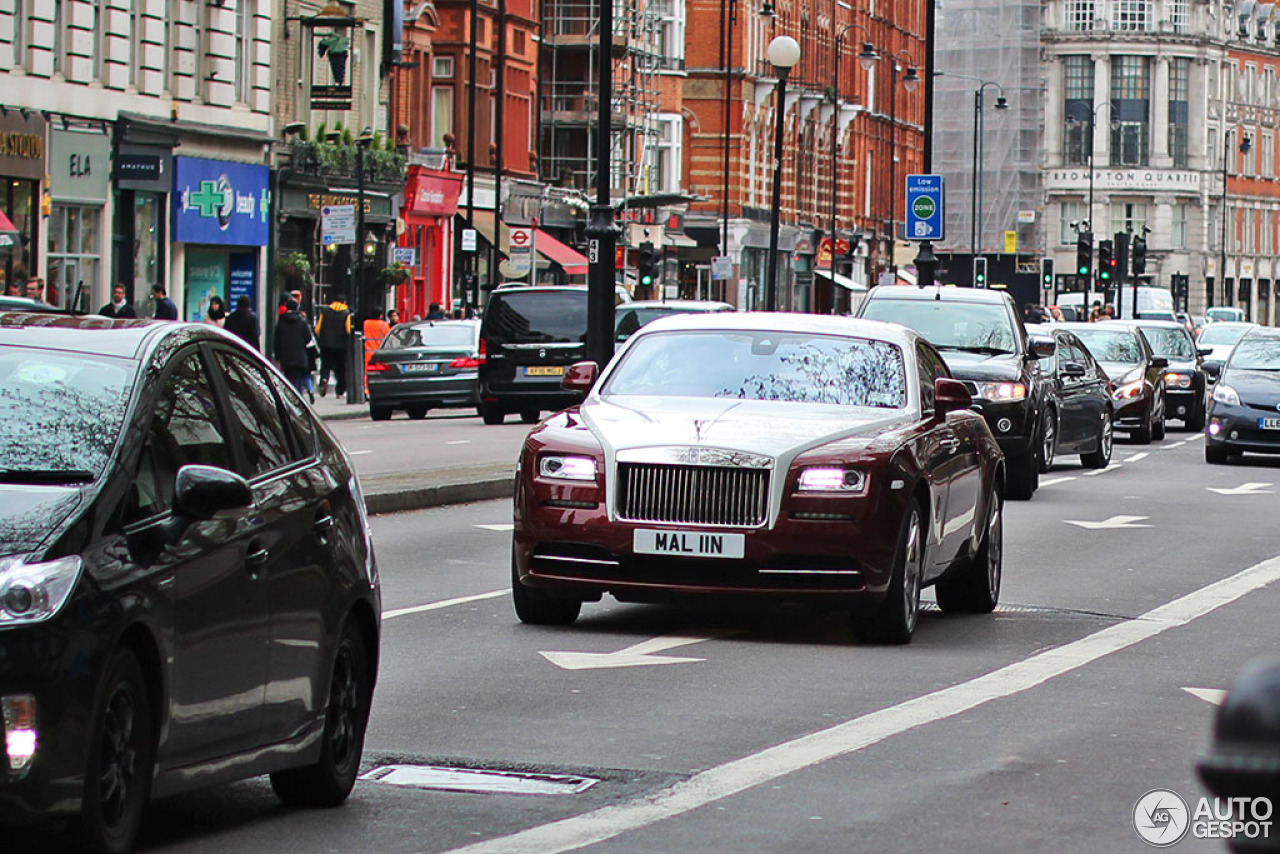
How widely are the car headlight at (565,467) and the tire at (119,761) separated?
6000 mm

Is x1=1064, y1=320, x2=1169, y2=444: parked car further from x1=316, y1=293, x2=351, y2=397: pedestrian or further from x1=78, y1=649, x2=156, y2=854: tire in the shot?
x1=78, y1=649, x2=156, y2=854: tire

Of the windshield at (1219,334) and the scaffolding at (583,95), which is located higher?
the scaffolding at (583,95)

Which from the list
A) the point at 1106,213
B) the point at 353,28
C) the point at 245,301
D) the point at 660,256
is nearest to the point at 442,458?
the point at 245,301

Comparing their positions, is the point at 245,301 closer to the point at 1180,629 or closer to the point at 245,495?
the point at 1180,629

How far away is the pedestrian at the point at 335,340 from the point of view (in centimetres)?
4659

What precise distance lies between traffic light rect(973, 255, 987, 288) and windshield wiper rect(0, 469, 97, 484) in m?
72.0

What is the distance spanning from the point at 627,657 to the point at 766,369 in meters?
2.41

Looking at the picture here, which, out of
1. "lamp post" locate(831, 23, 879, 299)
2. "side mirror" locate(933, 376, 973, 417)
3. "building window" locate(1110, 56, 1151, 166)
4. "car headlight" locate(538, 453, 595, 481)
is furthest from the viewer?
"building window" locate(1110, 56, 1151, 166)

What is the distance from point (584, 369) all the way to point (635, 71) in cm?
7868

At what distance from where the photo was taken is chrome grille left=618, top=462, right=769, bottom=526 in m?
12.2

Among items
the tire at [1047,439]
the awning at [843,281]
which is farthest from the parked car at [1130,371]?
the awning at [843,281]

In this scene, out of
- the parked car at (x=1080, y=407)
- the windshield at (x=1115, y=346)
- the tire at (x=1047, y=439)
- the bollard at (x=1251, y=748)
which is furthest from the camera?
the windshield at (x=1115, y=346)

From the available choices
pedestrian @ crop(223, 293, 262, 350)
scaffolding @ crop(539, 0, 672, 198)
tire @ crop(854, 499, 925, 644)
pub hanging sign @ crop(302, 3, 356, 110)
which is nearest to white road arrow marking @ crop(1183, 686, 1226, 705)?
tire @ crop(854, 499, 925, 644)

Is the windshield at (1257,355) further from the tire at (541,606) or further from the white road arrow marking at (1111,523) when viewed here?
the tire at (541,606)
